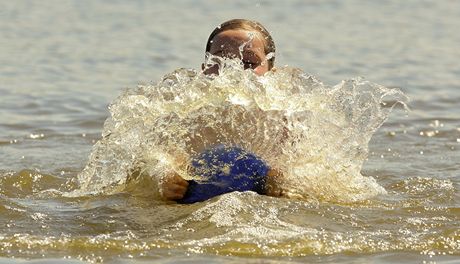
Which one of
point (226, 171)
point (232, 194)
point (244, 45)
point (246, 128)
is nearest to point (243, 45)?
point (244, 45)

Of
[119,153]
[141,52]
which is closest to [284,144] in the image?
[119,153]

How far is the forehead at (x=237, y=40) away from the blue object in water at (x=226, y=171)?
79 centimetres

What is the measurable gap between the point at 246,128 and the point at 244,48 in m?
0.57

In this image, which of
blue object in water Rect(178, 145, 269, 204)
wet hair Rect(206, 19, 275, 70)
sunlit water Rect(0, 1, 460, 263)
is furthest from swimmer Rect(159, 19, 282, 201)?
blue object in water Rect(178, 145, 269, 204)

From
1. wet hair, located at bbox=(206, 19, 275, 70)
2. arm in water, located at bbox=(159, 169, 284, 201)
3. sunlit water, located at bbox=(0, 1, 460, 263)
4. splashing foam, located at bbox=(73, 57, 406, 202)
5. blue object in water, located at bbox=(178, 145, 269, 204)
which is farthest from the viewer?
wet hair, located at bbox=(206, 19, 275, 70)

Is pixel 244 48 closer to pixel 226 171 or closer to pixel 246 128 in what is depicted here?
pixel 246 128

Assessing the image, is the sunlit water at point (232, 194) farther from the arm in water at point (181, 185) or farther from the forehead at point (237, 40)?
the forehead at point (237, 40)

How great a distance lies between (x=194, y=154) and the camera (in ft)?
22.0

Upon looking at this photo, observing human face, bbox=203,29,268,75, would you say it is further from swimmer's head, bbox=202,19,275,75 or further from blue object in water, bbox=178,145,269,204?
blue object in water, bbox=178,145,269,204

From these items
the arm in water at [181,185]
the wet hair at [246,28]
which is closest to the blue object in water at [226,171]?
the arm in water at [181,185]

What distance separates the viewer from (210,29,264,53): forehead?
7.05 m

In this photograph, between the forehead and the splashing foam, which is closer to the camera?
the splashing foam

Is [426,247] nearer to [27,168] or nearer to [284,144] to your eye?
[284,144]

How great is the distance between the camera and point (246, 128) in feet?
22.4
